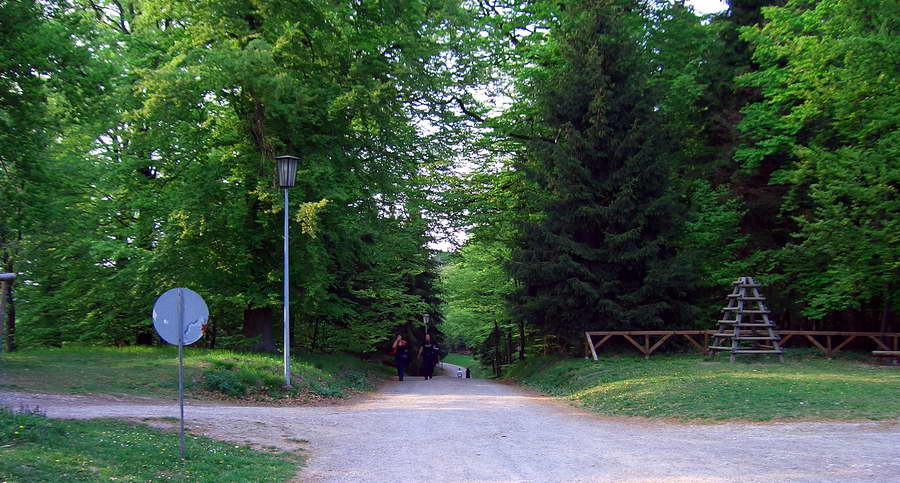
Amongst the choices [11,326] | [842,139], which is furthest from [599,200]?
[11,326]

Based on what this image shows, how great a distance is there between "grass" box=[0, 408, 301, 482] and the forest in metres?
7.86

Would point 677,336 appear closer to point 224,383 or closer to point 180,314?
point 224,383

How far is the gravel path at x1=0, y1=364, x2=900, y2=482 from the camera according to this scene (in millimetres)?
8273

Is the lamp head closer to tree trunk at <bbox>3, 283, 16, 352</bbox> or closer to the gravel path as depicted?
the gravel path

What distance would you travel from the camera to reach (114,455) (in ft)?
25.8

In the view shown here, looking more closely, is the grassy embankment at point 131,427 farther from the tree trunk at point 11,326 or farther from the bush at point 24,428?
the tree trunk at point 11,326

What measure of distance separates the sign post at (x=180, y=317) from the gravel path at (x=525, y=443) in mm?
2158

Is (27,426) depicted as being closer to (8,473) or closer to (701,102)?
(8,473)

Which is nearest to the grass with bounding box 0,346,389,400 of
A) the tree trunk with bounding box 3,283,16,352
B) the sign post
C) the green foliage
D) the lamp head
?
the lamp head

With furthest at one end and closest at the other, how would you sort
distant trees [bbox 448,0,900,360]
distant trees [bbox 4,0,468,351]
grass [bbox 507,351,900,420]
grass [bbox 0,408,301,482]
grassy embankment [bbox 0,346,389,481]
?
1. distant trees [bbox 448,0,900,360]
2. distant trees [bbox 4,0,468,351]
3. grass [bbox 507,351,900,420]
4. grassy embankment [bbox 0,346,389,481]
5. grass [bbox 0,408,301,482]

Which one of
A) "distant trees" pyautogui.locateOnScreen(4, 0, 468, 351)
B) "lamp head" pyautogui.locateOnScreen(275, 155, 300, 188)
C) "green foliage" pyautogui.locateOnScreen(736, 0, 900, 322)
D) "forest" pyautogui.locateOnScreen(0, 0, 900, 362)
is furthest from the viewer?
"green foliage" pyautogui.locateOnScreen(736, 0, 900, 322)

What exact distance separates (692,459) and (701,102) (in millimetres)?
24191

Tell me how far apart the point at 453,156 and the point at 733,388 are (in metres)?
15.4

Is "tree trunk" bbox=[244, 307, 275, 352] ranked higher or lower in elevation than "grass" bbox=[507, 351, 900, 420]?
higher
